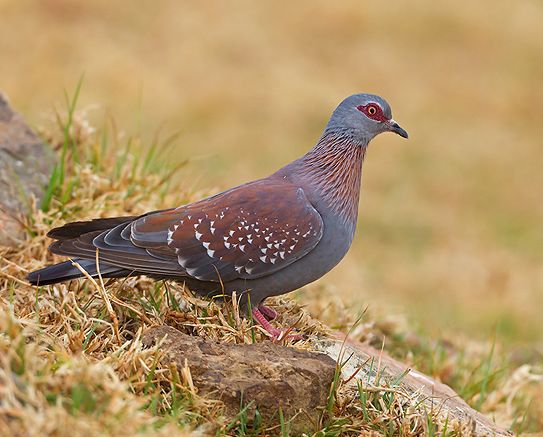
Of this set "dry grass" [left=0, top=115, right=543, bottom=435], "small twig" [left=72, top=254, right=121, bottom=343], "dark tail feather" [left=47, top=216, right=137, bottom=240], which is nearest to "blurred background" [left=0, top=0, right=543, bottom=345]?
"dry grass" [left=0, top=115, right=543, bottom=435]

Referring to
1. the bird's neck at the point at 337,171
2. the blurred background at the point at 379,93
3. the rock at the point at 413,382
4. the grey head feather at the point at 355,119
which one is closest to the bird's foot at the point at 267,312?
the rock at the point at 413,382

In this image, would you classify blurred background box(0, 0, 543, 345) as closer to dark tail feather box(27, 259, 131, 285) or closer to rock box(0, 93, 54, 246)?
rock box(0, 93, 54, 246)

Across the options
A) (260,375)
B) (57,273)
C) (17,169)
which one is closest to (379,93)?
(17,169)

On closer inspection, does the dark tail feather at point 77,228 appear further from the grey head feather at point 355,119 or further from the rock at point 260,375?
the grey head feather at point 355,119

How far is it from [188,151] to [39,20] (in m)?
3.57

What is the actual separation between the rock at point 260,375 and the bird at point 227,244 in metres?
0.48

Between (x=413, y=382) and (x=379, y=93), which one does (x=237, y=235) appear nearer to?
(x=413, y=382)

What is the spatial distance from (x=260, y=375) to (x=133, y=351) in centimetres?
48

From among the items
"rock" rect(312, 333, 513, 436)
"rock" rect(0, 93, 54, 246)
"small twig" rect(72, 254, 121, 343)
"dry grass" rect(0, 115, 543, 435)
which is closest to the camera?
"dry grass" rect(0, 115, 543, 435)

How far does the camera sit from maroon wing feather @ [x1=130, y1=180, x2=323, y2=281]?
13.0 ft

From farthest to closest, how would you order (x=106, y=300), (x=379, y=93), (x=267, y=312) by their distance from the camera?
1. (x=379, y=93)
2. (x=267, y=312)
3. (x=106, y=300)

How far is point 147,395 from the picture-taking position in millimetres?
3262

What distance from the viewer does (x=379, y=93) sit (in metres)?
13.2

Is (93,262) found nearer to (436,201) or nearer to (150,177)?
(150,177)
